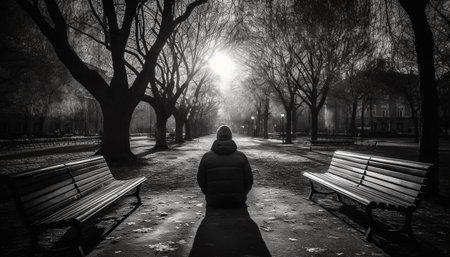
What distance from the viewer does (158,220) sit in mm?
4453

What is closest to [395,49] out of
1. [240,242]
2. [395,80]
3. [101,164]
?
[240,242]

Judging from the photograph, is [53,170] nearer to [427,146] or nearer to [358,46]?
[427,146]

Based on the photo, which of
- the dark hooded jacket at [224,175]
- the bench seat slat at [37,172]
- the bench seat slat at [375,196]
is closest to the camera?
the bench seat slat at [37,172]

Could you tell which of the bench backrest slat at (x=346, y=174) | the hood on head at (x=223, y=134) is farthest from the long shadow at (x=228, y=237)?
the bench backrest slat at (x=346, y=174)

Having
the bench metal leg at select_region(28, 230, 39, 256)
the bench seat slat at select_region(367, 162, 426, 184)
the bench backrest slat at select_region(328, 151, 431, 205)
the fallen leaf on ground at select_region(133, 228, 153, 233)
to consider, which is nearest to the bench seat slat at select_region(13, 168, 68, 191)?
the bench metal leg at select_region(28, 230, 39, 256)

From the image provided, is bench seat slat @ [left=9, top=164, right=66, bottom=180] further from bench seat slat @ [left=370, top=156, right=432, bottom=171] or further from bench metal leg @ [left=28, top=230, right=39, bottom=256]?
bench seat slat @ [left=370, top=156, right=432, bottom=171]

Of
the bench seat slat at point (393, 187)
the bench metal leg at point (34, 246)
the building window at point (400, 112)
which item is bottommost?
the bench metal leg at point (34, 246)

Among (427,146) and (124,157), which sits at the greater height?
(427,146)

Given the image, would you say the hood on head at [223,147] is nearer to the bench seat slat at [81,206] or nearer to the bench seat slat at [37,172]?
the bench seat slat at [81,206]

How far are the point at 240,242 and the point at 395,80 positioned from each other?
99.6 feet

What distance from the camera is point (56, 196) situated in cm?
354

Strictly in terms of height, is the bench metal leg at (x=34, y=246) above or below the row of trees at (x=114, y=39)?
below

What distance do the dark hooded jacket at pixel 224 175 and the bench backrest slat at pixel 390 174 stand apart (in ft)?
6.49

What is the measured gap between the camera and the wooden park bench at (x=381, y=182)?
11.8ft
